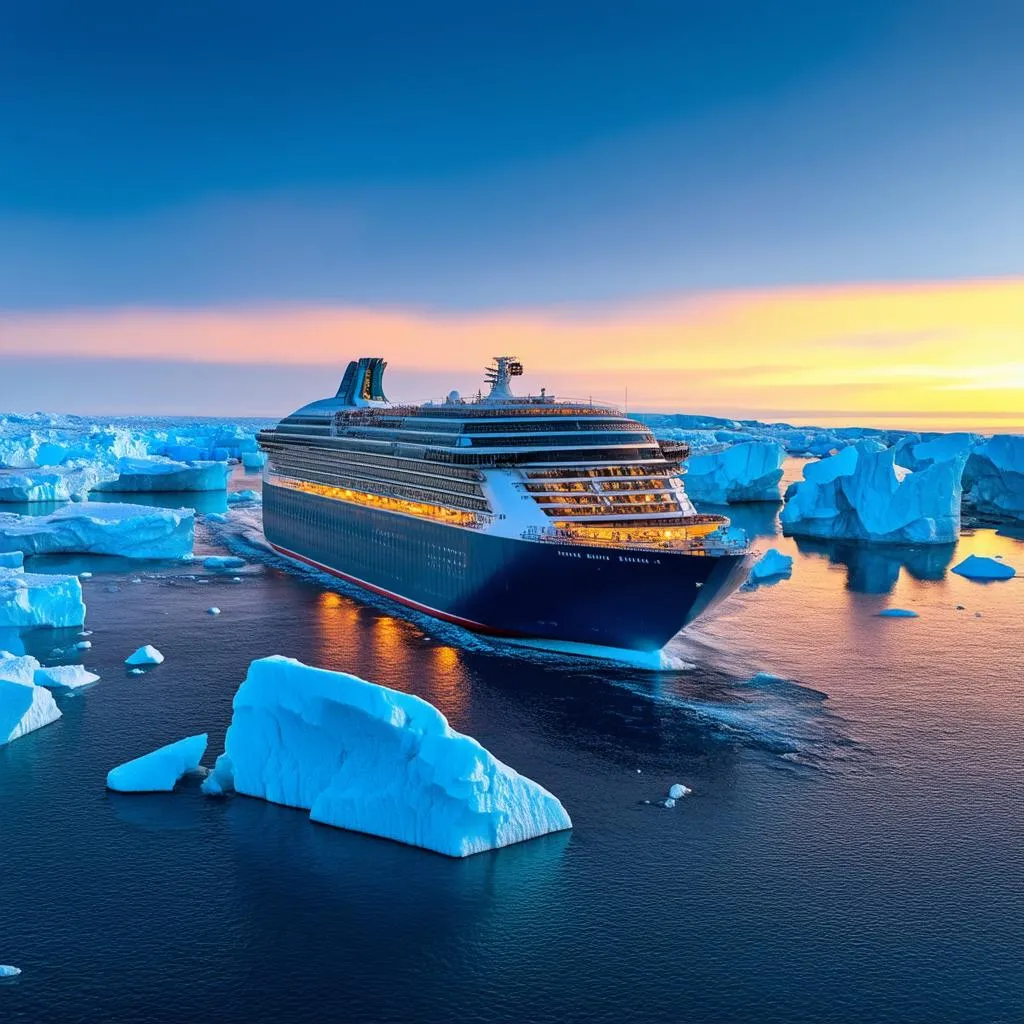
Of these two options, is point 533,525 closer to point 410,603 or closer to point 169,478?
point 410,603

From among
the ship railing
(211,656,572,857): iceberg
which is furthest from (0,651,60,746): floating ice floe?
the ship railing

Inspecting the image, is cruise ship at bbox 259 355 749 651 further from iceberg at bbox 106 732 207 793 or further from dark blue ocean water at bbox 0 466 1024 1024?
iceberg at bbox 106 732 207 793

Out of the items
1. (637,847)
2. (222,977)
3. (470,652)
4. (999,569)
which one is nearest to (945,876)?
(637,847)

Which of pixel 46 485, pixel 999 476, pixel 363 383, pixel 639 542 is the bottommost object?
pixel 46 485

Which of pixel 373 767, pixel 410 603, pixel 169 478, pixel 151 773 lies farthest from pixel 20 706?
pixel 169 478

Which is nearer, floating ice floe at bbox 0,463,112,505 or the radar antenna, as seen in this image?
the radar antenna

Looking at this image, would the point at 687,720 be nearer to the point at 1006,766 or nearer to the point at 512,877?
the point at 1006,766
